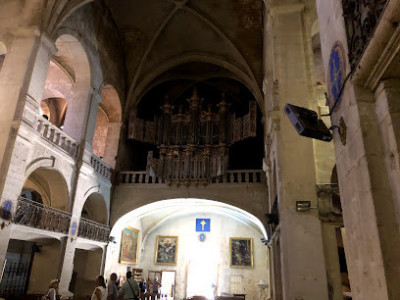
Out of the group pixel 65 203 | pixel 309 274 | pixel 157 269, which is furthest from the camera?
pixel 157 269

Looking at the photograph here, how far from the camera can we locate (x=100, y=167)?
13445 mm

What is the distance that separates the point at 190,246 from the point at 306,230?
12.1 metres

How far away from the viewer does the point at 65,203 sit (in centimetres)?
1109

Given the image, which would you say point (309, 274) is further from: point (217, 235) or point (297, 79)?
point (217, 235)

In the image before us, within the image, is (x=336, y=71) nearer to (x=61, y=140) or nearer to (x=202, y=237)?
(x=61, y=140)

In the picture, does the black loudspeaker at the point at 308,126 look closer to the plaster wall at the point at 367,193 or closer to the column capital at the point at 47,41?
the plaster wall at the point at 367,193

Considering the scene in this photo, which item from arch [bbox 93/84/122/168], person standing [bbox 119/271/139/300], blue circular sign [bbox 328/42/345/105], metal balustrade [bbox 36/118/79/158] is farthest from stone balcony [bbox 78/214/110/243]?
blue circular sign [bbox 328/42/345/105]

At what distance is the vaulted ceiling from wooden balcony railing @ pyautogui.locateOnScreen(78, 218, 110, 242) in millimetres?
6350

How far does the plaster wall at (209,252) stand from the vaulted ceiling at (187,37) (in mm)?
7235

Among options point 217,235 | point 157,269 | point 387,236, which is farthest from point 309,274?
point 157,269

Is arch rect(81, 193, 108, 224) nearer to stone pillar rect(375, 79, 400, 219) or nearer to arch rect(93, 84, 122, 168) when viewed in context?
arch rect(93, 84, 122, 168)

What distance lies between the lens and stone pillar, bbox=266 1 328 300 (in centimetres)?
629

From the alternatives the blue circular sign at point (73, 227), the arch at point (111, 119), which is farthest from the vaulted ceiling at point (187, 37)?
the blue circular sign at point (73, 227)

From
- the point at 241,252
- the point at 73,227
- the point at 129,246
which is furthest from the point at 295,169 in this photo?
the point at 129,246
